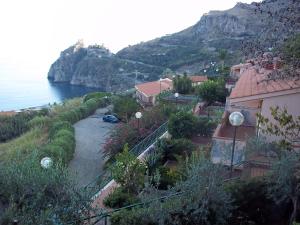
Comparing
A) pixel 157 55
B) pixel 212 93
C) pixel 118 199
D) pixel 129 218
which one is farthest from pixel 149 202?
pixel 157 55

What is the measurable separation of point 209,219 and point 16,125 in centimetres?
2489

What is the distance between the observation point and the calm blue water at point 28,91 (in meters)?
90.4

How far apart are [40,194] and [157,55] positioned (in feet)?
358

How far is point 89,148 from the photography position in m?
23.2

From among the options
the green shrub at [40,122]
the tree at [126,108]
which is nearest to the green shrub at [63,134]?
the tree at [126,108]

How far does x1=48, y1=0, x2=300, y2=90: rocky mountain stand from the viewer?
101688 millimetres

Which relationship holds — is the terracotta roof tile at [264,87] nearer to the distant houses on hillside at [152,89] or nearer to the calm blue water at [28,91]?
the distant houses on hillside at [152,89]

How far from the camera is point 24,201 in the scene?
24.2ft

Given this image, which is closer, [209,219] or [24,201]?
[24,201]

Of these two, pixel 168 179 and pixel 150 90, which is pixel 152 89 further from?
pixel 168 179

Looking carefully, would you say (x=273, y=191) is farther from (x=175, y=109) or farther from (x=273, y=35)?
(x=175, y=109)

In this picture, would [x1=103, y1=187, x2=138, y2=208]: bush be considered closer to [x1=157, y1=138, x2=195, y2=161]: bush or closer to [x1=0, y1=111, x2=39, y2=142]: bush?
[x1=157, y1=138, x2=195, y2=161]: bush

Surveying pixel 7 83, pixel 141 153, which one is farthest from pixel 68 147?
pixel 7 83

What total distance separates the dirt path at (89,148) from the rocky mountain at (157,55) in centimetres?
5604
